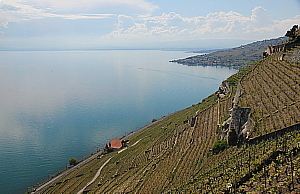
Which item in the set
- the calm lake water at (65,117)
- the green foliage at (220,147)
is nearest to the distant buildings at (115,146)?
the calm lake water at (65,117)

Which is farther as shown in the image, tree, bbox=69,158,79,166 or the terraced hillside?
tree, bbox=69,158,79,166

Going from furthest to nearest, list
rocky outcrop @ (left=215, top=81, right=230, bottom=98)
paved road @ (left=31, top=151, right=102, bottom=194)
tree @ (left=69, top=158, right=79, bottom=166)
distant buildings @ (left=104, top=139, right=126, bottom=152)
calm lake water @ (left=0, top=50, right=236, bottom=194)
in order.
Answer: rocky outcrop @ (left=215, top=81, right=230, bottom=98) < distant buildings @ (left=104, top=139, right=126, bottom=152) < calm lake water @ (left=0, top=50, right=236, bottom=194) < tree @ (left=69, top=158, right=79, bottom=166) < paved road @ (left=31, top=151, right=102, bottom=194)

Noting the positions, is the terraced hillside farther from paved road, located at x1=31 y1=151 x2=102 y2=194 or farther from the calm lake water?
the calm lake water

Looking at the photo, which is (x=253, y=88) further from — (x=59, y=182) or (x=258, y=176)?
(x=59, y=182)

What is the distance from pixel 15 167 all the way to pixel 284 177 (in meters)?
42.5

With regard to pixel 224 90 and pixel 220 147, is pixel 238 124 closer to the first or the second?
pixel 220 147

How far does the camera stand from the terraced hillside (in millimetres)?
8883

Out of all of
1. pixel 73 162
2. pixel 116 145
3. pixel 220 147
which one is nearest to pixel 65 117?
pixel 73 162

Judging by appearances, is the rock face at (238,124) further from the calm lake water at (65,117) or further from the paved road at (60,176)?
the calm lake water at (65,117)

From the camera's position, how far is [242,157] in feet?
38.9

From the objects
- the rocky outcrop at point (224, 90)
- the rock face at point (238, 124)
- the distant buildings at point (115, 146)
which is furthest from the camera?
the rocky outcrop at point (224, 90)

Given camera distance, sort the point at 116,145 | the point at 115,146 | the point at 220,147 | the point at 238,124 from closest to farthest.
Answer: the point at 238,124 < the point at 220,147 < the point at 115,146 < the point at 116,145

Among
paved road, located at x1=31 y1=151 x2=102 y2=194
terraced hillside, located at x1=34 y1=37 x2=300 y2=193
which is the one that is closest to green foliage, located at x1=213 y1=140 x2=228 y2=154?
terraced hillside, located at x1=34 y1=37 x2=300 y2=193

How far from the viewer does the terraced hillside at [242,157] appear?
8.88m
